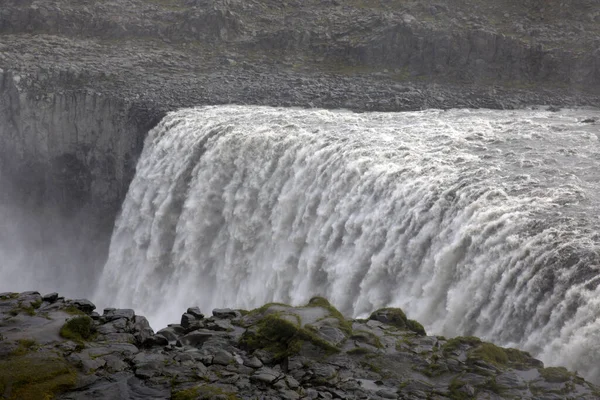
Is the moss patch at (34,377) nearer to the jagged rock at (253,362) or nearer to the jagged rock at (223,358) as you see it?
the jagged rock at (223,358)

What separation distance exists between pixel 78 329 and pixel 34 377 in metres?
2.20

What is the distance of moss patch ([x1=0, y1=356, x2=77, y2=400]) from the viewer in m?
14.2

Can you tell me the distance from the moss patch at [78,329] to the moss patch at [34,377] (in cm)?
120

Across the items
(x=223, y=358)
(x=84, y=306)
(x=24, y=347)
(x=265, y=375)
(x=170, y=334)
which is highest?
(x=265, y=375)

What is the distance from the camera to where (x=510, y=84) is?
3822 cm

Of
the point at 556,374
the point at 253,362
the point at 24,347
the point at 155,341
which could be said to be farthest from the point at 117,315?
the point at 556,374

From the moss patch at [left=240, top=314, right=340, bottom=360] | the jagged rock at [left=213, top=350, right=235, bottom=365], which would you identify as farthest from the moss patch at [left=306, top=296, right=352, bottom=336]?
the jagged rock at [left=213, top=350, right=235, bottom=365]

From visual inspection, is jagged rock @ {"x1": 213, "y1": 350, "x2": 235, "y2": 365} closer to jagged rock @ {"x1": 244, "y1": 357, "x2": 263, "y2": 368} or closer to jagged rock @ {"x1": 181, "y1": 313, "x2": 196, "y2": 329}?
jagged rock @ {"x1": 244, "y1": 357, "x2": 263, "y2": 368}

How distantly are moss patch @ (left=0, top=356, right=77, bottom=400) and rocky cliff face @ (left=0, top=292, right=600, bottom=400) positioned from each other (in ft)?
0.07

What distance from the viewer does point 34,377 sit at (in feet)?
47.9

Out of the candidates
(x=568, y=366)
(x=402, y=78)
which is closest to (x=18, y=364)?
(x=568, y=366)

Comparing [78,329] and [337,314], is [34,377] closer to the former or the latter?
[78,329]

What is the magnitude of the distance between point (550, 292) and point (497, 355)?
88.7 inches

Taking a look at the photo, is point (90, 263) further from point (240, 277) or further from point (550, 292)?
point (550, 292)
